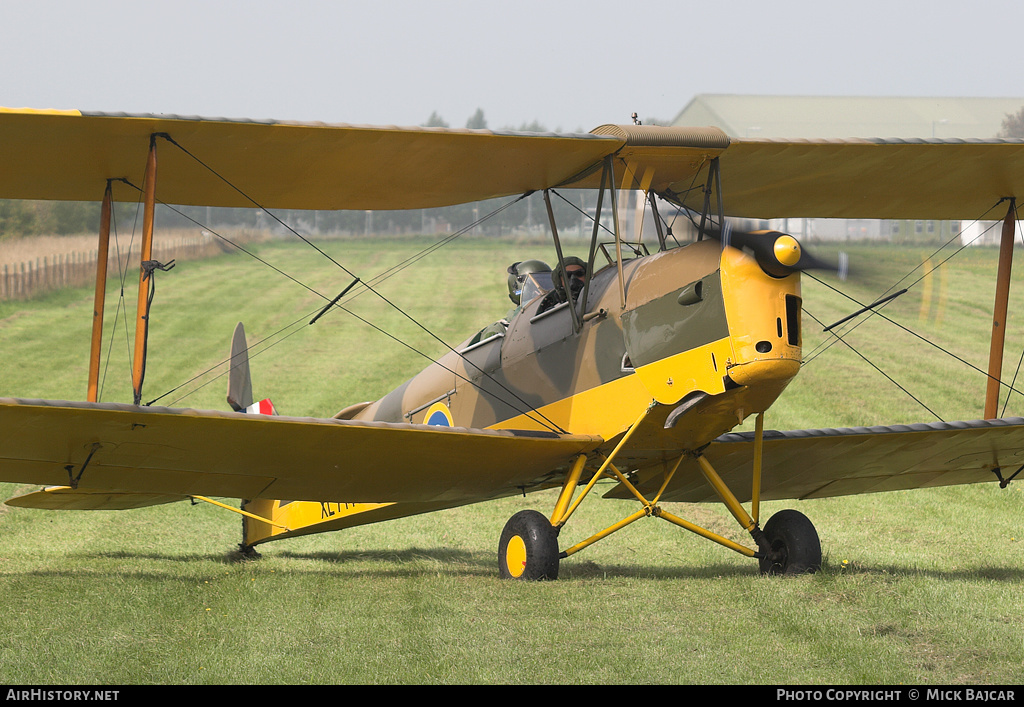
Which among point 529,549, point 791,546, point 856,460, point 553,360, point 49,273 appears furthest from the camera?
point 49,273

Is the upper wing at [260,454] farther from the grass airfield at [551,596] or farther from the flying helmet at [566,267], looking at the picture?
the flying helmet at [566,267]

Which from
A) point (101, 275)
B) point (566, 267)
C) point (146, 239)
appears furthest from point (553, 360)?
point (101, 275)

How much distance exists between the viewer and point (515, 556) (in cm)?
707

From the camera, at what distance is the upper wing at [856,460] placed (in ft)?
25.3

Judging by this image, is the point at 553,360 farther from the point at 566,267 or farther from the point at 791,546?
the point at 791,546

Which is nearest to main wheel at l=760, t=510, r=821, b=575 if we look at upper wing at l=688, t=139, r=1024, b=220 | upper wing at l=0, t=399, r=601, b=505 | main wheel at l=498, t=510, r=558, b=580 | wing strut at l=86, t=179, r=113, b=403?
upper wing at l=0, t=399, r=601, b=505

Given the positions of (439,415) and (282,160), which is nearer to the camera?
(282,160)

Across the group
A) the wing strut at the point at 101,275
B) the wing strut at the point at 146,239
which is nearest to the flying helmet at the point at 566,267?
the wing strut at the point at 146,239

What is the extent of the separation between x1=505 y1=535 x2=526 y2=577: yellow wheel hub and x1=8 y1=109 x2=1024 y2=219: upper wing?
8.24 ft

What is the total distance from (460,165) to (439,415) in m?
2.17

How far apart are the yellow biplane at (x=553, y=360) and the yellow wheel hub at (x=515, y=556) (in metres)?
0.01

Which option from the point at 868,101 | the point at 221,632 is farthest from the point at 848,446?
the point at 868,101

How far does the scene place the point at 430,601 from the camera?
639cm

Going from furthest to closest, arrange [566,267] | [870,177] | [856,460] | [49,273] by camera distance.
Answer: [49,273]
[870,177]
[856,460]
[566,267]
